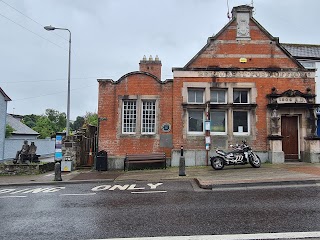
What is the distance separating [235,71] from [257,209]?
1128 cm

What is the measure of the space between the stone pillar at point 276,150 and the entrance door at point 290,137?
2.87 ft

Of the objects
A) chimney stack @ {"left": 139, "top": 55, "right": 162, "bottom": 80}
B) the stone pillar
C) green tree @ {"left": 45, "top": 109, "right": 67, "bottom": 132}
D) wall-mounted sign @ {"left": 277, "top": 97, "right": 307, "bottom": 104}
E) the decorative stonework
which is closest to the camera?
the stone pillar

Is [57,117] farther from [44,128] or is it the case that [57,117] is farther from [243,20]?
[243,20]

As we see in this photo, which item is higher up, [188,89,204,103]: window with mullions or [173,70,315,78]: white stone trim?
[173,70,315,78]: white stone trim

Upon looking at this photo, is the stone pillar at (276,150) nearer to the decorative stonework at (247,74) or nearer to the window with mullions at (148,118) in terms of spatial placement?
the decorative stonework at (247,74)

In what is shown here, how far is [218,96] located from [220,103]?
24.0 inches

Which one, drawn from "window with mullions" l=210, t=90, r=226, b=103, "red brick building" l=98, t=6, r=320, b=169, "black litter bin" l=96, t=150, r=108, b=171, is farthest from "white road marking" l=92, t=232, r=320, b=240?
"window with mullions" l=210, t=90, r=226, b=103

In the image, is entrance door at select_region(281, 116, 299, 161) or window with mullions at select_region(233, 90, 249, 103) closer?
entrance door at select_region(281, 116, 299, 161)

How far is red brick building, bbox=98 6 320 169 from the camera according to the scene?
16.2 m

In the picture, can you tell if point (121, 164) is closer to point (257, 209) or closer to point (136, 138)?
point (136, 138)

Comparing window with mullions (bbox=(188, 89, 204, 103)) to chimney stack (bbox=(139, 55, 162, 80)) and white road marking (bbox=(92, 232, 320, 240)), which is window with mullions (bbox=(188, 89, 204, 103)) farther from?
white road marking (bbox=(92, 232, 320, 240))

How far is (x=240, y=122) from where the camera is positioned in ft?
54.7

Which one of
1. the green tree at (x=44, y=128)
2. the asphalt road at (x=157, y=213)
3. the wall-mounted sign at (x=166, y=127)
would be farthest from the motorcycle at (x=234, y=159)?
the green tree at (x=44, y=128)

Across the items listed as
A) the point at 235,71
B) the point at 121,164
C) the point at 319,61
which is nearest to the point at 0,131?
the point at 121,164
